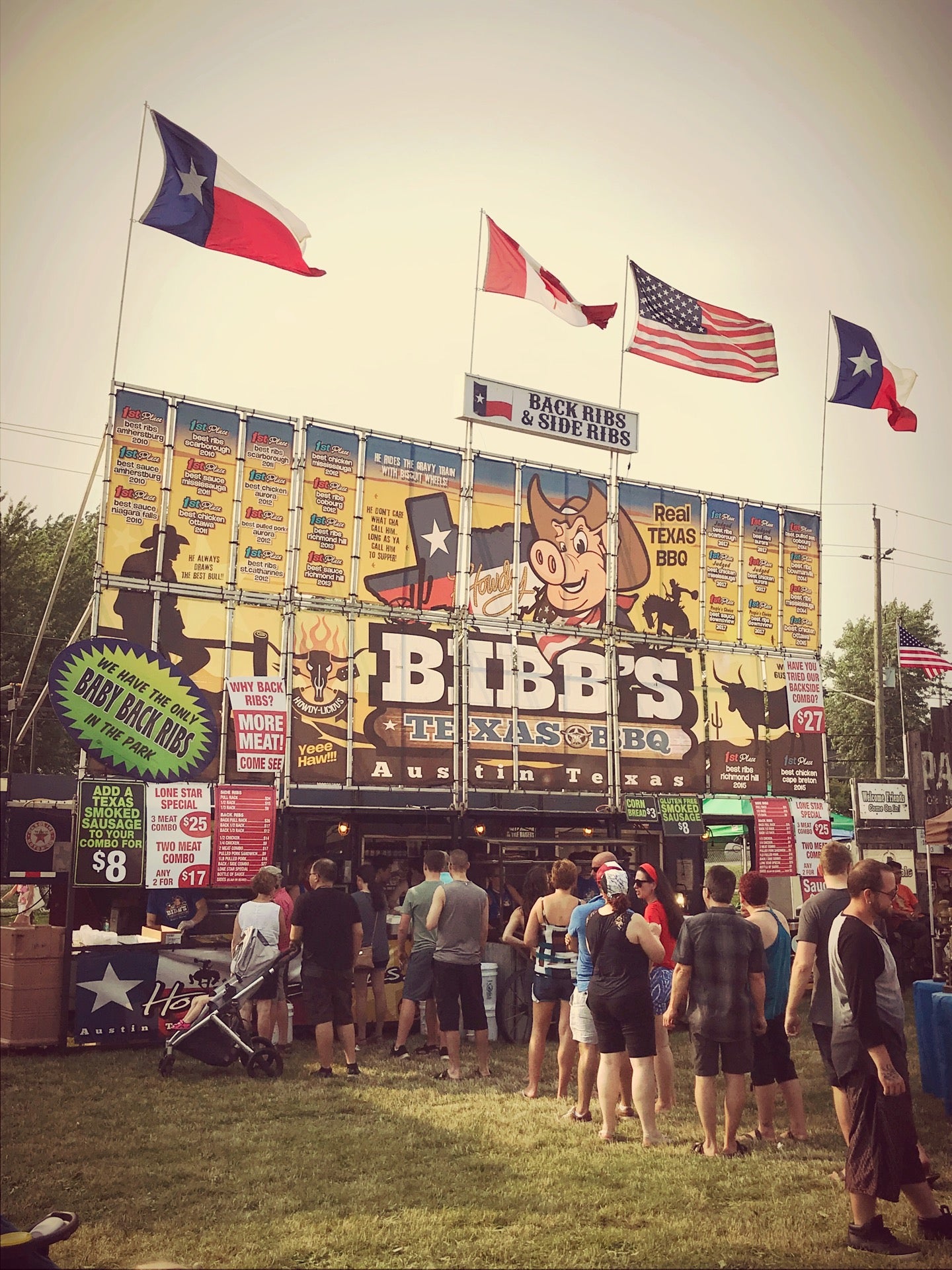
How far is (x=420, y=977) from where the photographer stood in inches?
465

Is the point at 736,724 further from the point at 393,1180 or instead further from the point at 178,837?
the point at 393,1180

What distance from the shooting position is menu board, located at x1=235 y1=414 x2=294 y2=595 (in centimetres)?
1584

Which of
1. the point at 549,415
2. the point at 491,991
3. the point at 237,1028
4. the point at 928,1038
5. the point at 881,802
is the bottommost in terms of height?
the point at 237,1028

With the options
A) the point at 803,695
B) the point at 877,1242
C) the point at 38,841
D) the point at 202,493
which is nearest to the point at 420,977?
the point at 38,841

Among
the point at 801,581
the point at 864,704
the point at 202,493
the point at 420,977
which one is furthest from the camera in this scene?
the point at 864,704

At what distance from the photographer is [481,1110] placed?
9.40 meters

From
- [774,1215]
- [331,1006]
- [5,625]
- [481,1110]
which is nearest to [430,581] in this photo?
[331,1006]

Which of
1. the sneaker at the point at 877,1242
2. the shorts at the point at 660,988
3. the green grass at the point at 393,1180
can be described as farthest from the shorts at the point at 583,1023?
the sneaker at the point at 877,1242

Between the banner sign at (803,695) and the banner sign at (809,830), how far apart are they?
51.7 inches

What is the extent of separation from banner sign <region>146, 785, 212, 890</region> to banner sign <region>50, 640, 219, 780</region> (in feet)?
1.13

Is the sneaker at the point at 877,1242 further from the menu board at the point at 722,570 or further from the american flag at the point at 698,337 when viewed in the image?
the american flag at the point at 698,337

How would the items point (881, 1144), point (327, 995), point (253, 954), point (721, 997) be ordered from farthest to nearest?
point (253, 954), point (327, 995), point (721, 997), point (881, 1144)

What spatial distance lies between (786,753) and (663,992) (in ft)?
35.8

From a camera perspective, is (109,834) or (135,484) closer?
(109,834)
